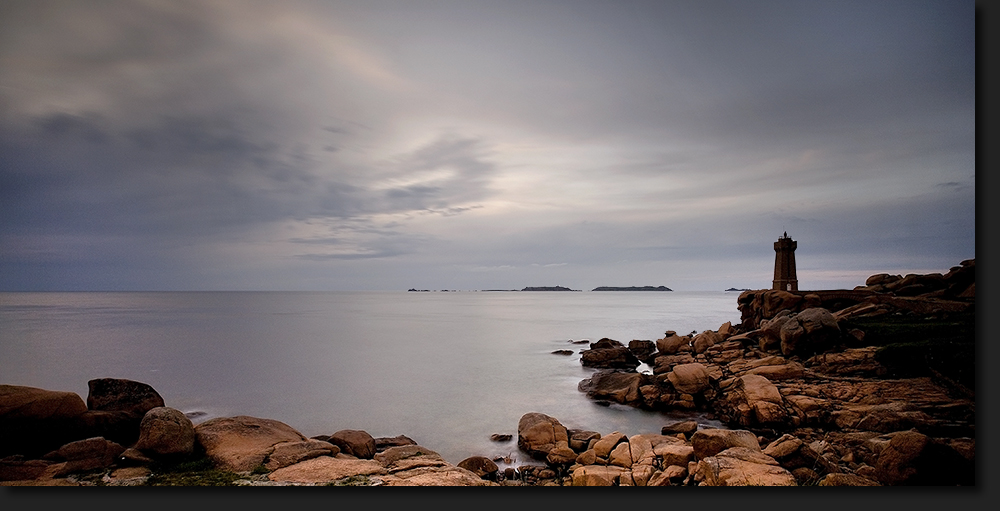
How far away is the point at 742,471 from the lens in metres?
4.94

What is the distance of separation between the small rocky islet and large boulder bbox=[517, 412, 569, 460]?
0.12ft

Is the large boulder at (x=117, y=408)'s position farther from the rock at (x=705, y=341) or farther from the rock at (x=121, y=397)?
the rock at (x=705, y=341)

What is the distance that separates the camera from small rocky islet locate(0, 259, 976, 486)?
15.3 ft

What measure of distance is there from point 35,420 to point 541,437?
294 inches

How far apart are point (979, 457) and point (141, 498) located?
908 cm

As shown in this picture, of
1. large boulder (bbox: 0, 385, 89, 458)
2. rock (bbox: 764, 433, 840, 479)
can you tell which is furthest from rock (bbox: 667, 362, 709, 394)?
A: large boulder (bbox: 0, 385, 89, 458)

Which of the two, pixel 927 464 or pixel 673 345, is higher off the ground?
pixel 927 464

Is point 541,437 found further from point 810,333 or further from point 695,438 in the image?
point 810,333

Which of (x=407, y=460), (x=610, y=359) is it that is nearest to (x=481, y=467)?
(x=407, y=460)

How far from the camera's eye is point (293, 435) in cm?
608

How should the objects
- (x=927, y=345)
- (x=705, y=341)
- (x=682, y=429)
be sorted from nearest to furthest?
1. (x=927, y=345)
2. (x=682, y=429)
3. (x=705, y=341)

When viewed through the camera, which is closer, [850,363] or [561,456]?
[561,456]

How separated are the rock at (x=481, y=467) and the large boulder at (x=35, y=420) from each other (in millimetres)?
A: 5323

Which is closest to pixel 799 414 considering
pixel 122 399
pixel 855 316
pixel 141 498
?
pixel 855 316
